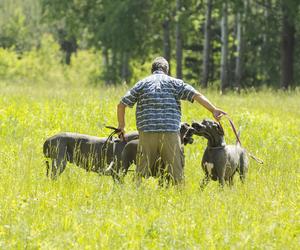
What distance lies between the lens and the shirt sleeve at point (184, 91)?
845 centimetres

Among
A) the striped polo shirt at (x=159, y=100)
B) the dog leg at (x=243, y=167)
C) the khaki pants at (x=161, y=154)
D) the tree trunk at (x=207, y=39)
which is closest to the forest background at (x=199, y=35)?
the tree trunk at (x=207, y=39)

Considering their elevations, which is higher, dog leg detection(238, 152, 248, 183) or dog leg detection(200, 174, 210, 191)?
dog leg detection(238, 152, 248, 183)

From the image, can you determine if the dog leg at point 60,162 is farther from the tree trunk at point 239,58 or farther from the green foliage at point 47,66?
the green foliage at point 47,66

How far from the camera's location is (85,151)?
31.1 feet

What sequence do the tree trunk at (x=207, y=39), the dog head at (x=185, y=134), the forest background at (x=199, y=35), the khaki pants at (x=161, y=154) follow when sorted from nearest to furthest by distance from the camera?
1. the khaki pants at (x=161, y=154)
2. the dog head at (x=185, y=134)
3. the tree trunk at (x=207, y=39)
4. the forest background at (x=199, y=35)

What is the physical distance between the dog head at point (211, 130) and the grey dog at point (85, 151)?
89 centimetres

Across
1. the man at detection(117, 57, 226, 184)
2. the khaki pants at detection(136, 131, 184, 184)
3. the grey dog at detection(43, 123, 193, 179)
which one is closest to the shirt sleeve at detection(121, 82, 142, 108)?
the man at detection(117, 57, 226, 184)

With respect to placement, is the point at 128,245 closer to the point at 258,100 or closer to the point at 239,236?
the point at 239,236

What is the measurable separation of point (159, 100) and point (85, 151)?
1.55 meters

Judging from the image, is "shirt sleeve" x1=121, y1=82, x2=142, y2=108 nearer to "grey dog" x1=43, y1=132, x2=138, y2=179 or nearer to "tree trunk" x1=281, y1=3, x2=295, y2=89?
"grey dog" x1=43, y1=132, x2=138, y2=179

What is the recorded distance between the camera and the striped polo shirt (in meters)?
8.48

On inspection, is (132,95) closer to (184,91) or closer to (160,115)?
(160,115)

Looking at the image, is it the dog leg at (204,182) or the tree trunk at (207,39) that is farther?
the tree trunk at (207,39)

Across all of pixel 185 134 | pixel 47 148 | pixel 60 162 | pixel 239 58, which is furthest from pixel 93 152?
pixel 239 58
